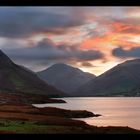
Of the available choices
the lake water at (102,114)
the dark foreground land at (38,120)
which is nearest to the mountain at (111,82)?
the lake water at (102,114)
